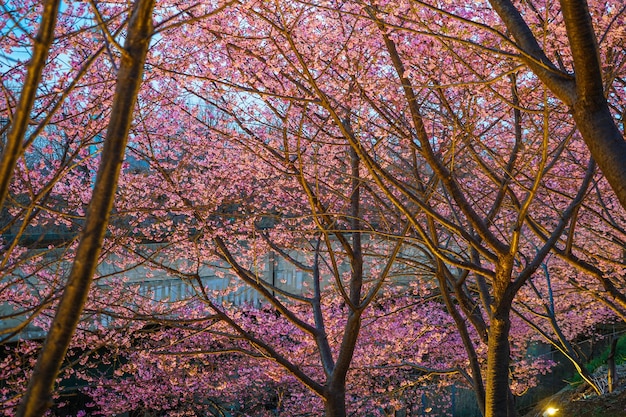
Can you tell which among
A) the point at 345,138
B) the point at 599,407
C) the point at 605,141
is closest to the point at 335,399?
the point at 345,138

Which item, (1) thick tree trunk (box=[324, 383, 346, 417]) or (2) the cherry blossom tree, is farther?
(1) thick tree trunk (box=[324, 383, 346, 417])

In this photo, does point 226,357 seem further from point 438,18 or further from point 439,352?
point 438,18

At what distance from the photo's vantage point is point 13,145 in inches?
68.3

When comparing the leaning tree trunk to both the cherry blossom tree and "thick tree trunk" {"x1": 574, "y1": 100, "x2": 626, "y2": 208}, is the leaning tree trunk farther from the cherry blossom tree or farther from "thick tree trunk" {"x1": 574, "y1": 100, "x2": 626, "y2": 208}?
"thick tree trunk" {"x1": 574, "y1": 100, "x2": 626, "y2": 208}

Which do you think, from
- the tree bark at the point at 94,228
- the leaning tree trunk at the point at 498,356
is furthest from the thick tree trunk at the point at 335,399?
the tree bark at the point at 94,228

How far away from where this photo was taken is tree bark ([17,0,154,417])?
1.82 metres

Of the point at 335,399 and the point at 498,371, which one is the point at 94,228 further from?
the point at 335,399

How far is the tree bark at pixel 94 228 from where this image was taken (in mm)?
1823

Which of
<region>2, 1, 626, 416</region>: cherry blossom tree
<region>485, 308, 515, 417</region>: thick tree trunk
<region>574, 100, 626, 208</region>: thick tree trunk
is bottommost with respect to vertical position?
<region>485, 308, 515, 417</region>: thick tree trunk

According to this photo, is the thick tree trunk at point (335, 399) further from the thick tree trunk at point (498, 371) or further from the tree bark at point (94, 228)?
the tree bark at point (94, 228)

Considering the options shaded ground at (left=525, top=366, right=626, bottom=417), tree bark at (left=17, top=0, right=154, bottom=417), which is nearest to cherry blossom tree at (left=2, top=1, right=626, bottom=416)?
tree bark at (left=17, top=0, right=154, bottom=417)

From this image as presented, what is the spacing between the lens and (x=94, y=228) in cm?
186

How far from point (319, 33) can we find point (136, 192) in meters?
3.96

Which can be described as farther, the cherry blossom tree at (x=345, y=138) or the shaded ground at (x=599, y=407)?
the shaded ground at (x=599, y=407)
